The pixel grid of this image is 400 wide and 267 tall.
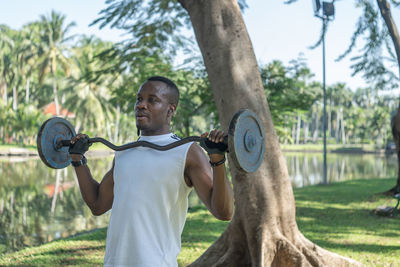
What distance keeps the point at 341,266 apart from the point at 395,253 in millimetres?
1912

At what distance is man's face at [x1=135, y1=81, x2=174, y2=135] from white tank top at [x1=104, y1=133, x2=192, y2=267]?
0.41 feet

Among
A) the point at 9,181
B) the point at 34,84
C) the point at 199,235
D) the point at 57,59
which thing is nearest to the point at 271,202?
the point at 199,235

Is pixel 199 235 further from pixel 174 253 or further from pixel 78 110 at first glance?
pixel 78 110

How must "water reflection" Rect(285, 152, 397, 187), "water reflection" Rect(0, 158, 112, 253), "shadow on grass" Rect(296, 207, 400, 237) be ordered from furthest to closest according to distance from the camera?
"water reflection" Rect(285, 152, 397, 187) < "water reflection" Rect(0, 158, 112, 253) < "shadow on grass" Rect(296, 207, 400, 237)

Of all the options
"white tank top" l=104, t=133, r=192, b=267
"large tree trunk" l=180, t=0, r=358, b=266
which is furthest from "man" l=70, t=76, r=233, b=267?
"large tree trunk" l=180, t=0, r=358, b=266

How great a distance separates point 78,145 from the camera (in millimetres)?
2096

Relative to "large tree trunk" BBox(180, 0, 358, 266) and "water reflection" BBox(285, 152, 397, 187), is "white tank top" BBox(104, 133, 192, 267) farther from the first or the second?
"water reflection" BBox(285, 152, 397, 187)

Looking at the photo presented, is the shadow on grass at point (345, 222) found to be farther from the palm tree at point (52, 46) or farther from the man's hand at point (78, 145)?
the palm tree at point (52, 46)

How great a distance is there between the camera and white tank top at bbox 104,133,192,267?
1.73m

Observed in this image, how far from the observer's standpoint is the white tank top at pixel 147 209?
1.73 metres

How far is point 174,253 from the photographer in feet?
5.92

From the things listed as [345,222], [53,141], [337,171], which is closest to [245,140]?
[53,141]

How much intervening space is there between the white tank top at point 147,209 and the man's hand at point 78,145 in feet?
1.22

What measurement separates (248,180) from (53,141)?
2.29 m
